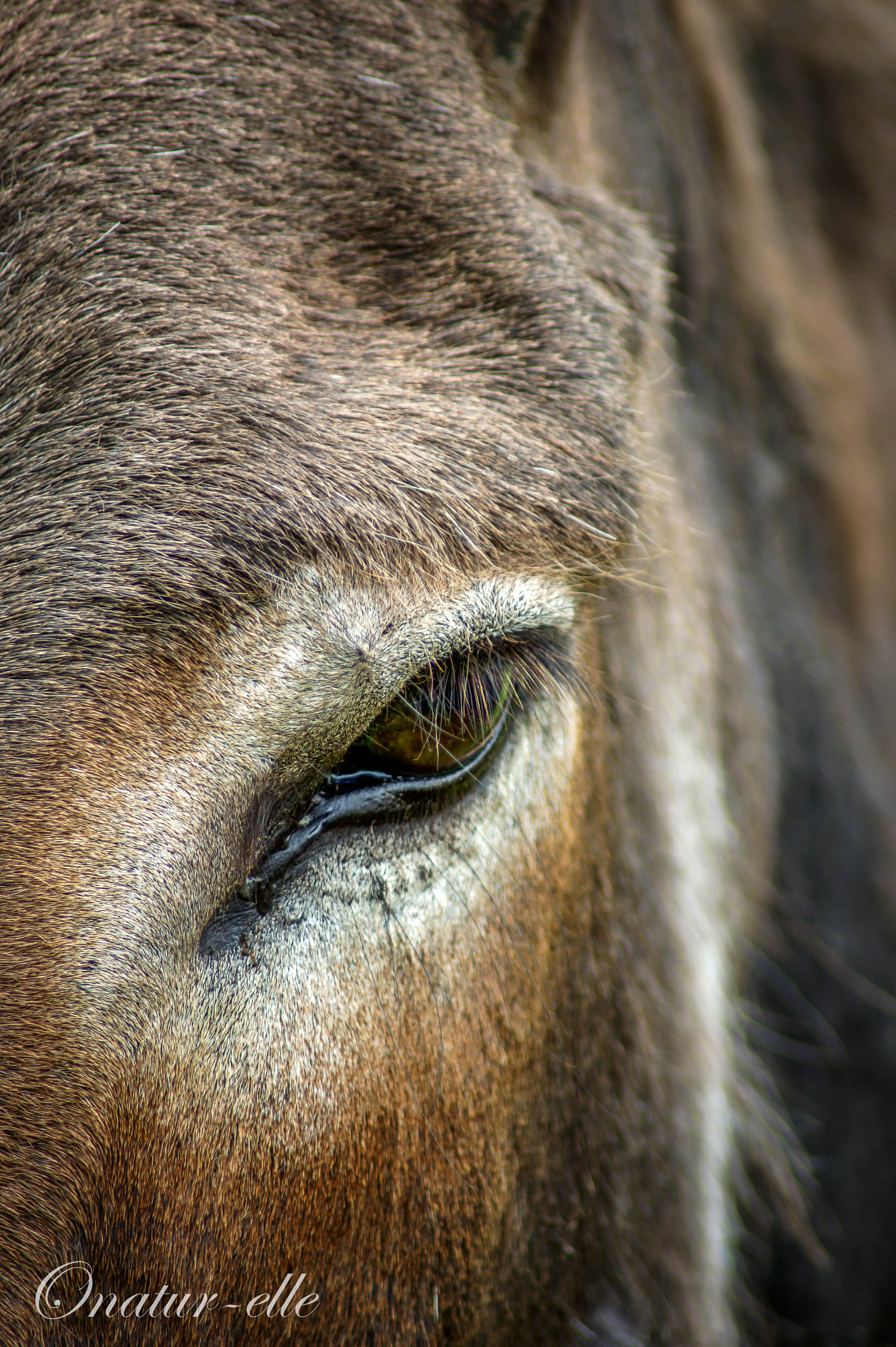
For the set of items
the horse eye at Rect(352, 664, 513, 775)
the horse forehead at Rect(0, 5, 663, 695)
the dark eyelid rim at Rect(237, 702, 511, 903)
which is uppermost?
the horse forehead at Rect(0, 5, 663, 695)

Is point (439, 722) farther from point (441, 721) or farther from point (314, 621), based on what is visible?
point (314, 621)

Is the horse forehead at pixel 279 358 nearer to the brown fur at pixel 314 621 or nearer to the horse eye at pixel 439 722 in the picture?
the brown fur at pixel 314 621

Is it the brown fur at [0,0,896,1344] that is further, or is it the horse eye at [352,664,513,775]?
the horse eye at [352,664,513,775]

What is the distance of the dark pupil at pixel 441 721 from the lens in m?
1.21

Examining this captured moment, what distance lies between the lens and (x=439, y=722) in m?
1.24

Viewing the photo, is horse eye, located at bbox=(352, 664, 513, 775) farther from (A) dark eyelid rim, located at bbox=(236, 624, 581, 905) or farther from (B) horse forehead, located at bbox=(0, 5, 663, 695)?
(B) horse forehead, located at bbox=(0, 5, 663, 695)

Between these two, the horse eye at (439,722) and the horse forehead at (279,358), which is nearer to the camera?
the horse forehead at (279,358)

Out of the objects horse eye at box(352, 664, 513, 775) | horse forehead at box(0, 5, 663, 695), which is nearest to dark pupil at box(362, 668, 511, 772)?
horse eye at box(352, 664, 513, 775)

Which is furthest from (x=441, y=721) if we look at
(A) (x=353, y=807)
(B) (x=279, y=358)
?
(B) (x=279, y=358)

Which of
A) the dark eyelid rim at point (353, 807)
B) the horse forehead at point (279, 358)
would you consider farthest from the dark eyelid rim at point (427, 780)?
the horse forehead at point (279, 358)

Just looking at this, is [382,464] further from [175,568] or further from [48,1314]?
[48,1314]

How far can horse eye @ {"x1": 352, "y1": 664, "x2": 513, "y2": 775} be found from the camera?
3.98ft

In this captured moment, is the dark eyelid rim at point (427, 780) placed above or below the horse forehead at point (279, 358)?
below

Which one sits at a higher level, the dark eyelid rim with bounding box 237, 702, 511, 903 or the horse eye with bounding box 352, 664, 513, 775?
the horse eye with bounding box 352, 664, 513, 775
